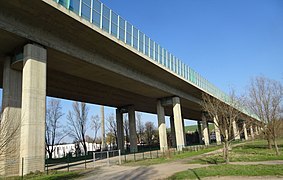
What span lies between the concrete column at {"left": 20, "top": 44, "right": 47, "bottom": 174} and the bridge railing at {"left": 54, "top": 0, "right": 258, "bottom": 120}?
457 centimetres

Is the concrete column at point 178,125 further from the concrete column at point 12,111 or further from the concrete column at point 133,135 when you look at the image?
the concrete column at point 12,111

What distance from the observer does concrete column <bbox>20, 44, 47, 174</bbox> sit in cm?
1814

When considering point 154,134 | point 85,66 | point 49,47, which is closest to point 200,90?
point 85,66

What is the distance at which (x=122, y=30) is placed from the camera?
82.9ft

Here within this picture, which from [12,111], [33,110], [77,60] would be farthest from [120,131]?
[33,110]

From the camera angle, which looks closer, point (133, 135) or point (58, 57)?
point (58, 57)

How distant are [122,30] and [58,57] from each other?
673 centimetres

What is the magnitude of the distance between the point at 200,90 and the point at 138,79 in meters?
16.3

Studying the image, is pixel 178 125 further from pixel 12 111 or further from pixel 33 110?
pixel 33 110

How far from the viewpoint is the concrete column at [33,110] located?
18.1 meters

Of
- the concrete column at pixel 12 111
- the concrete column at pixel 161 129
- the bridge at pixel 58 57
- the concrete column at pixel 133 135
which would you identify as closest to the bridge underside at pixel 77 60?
the bridge at pixel 58 57

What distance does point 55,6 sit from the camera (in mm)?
17625

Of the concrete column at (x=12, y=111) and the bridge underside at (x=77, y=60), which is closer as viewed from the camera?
the bridge underside at (x=77, y=60)

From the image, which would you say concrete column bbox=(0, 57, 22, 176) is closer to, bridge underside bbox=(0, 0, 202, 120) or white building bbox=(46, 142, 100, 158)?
bridge underside bbox=(0, 0, 202, 120)
